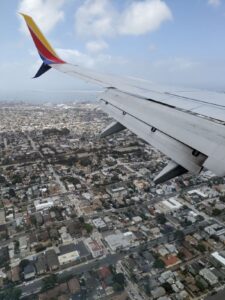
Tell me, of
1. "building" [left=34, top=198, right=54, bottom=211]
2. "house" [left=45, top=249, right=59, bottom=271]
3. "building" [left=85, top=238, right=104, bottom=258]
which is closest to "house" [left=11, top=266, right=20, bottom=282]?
"house" [left=45, top=249, right=59, bottom=271]

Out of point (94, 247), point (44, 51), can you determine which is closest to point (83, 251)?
point (94, 247)

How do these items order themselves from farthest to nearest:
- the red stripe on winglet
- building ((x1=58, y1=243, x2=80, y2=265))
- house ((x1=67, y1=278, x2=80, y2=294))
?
building ((x1=58, y1=243, x2=80, y2=265)), house ((x1=67, y1=278, x2=80, y2=294)), the red stripe on winglet

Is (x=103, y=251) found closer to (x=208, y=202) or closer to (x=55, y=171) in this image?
(x=208, y=202)

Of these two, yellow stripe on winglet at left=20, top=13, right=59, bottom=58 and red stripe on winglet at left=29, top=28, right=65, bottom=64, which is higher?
yellow stripe on winglet at left=20, top=13, right=59, bottom=58

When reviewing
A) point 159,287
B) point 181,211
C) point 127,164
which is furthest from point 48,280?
point 127,164

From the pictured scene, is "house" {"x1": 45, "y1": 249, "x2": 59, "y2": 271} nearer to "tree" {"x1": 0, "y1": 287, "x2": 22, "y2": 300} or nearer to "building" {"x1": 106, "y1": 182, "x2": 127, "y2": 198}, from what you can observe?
"tree" {"x1": 0, "y1": 287, "x2": 22, "y2": 300}
